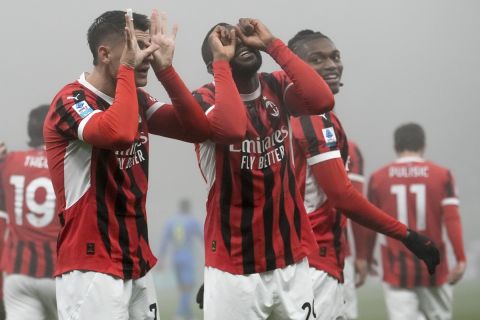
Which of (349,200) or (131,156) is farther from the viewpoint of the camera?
(349,200)

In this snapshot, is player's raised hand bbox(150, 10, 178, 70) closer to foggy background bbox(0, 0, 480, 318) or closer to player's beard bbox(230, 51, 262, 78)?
player's beard bbox(230, 51, 262, 78)

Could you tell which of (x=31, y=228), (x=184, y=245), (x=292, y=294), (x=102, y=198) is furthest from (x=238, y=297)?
(x=184, y=245)

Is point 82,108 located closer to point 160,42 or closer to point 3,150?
point 160,42

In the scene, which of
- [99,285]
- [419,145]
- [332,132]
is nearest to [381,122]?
[419,145]

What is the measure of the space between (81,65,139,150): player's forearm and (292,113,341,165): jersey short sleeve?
1210mm

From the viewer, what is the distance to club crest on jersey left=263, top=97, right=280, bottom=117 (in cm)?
395

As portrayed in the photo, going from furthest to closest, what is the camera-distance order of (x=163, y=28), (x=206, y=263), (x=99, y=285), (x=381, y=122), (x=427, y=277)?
(x=381, y=122) → (x=427, y=277) → (x=206, y=263) → (x=163, y=28) → (x=99, y=285)

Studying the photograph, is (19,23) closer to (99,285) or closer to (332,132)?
(332,132)

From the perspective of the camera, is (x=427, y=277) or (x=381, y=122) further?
(x=381, y=122)

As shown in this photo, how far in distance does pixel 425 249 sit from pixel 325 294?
1.68ft

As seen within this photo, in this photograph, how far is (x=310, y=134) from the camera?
4.41 m

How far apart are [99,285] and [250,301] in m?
0.64

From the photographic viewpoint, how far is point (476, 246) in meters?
18.8

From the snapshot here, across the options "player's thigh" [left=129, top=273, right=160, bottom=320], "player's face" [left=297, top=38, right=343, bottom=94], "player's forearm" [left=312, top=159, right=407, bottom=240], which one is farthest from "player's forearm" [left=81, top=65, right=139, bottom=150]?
"player's face" [left=297, top=38, right=343, bottom=94]
